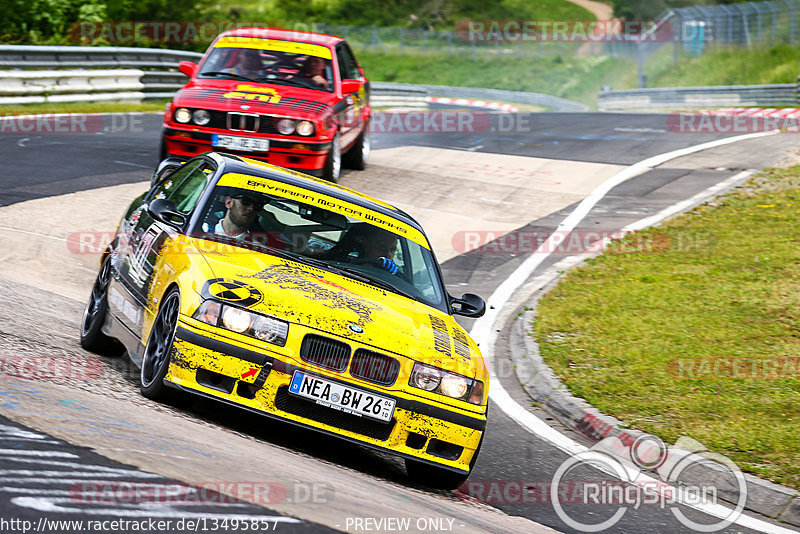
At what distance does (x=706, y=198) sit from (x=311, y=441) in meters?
11.2

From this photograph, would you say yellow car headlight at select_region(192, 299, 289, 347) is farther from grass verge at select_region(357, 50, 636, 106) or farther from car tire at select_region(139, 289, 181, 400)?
grass verge at select_region(357, 50, 636, 106)

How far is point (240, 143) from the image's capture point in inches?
503

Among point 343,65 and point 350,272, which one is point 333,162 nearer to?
point 343,65

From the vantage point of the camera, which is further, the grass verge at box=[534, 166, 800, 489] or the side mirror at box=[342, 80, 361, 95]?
the side mirror at box=[342, 80, 361, 95]

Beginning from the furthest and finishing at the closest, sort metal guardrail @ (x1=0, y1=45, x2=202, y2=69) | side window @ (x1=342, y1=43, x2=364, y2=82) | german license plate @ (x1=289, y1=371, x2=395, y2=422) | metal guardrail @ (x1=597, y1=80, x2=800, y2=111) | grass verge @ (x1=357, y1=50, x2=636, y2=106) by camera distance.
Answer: grass verge @ (x1=357, y1=50, x2=636, y2=106)
metal guardrail @ (x1=597, y1=80, x2=800, y2=111)
metal guardrail @ (x1=0, y1=45, x2=202, y2=69)
side window @ (x1=342, y1=43, x2=364, y2=82)
german license plate @ (x1=289, y1=371, x2=395, y2=422)

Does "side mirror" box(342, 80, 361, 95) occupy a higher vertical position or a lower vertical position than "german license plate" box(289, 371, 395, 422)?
higher

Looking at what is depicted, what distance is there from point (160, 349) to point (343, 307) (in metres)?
1.04

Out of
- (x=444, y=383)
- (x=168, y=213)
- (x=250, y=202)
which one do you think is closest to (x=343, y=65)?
(x=250, y=202)

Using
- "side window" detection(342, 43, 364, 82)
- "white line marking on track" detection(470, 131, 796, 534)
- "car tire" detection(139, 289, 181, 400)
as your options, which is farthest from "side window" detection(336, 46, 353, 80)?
"car tire" detection(139, 289, 181, 400)

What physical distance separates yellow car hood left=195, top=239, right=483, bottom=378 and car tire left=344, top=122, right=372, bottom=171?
32.8 ft

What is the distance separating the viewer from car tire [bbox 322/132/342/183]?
43.9ft

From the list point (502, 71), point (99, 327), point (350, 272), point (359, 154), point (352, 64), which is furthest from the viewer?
point (502, 71)

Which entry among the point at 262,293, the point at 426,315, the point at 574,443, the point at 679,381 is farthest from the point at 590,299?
the point at 262,293

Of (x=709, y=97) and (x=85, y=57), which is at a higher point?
(x=85, y=57)
